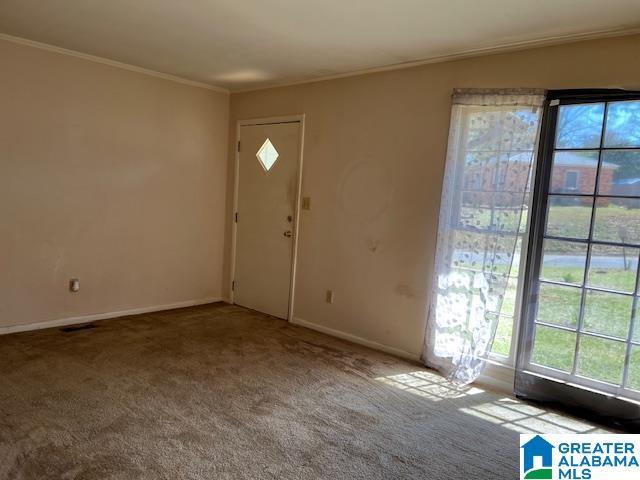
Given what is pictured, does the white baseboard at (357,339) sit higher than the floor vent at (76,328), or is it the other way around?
A: the white baseboard at (357,339)

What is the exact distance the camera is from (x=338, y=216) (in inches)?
162

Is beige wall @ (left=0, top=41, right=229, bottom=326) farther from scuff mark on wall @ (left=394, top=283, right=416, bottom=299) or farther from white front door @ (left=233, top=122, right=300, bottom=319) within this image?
scuff mark on wall @ (left=394, top=283, right=416, bottom=299)

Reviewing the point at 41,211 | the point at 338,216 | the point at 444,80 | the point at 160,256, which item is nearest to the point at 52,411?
the point at 41,211

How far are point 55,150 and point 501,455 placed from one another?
399cm

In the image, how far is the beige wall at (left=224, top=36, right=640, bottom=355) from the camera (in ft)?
10.5

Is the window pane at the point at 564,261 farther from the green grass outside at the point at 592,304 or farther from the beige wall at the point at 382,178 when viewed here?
the beige wall at the point at 382,178

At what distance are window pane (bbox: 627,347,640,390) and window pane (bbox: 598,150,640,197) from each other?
0.95 metres

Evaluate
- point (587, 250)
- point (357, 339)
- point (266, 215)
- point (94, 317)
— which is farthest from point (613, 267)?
point (94, 317)

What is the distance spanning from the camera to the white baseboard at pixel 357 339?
3.69 m

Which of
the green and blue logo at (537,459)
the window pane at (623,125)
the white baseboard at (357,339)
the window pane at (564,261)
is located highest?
the window pane at (623,125)

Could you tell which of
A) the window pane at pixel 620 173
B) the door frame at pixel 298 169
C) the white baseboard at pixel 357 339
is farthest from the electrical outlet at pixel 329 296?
the window pane at pixel 620 173

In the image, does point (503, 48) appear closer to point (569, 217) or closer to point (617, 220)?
point (569, 217)

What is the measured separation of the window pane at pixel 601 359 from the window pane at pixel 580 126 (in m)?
1.25

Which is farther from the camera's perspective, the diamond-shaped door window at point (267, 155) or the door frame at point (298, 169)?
the diamond-shaped door window at point (267, 155)
